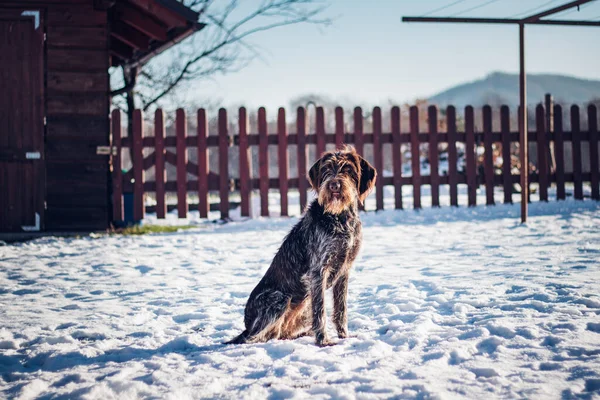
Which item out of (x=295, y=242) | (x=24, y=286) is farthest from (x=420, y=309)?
(x=24, y=286)

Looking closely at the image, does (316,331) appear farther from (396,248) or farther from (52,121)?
(52,121)

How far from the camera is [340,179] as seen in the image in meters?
3.54

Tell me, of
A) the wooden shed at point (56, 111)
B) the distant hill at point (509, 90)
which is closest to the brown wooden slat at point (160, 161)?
the wooden shed at point (56, 111)

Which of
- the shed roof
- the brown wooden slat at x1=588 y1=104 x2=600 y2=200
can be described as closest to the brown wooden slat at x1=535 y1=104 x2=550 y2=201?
the brown wooden slat at x1=588 y1=104 x2=600 y2=200

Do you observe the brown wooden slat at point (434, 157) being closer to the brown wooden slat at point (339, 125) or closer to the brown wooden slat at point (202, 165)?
the brown wooden slat at point (339, 125)

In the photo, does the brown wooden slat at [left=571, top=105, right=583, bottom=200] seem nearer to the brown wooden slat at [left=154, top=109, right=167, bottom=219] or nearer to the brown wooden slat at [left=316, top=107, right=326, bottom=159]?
the brown wooden slat at [left=316, top=107, right=326, bottom=159]

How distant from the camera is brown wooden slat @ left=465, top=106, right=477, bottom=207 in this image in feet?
35.5

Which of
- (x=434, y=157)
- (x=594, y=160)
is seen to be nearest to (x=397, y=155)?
(x=434, y=157)

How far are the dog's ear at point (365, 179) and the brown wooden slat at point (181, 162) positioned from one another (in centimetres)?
698

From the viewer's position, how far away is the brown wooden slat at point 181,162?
10.2 metres

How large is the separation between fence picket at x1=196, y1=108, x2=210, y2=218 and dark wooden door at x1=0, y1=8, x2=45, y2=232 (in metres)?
2.93

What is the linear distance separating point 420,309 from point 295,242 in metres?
1.28

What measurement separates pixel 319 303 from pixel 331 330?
1.86ft

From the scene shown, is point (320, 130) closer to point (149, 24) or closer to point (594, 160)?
point (149, 24)
